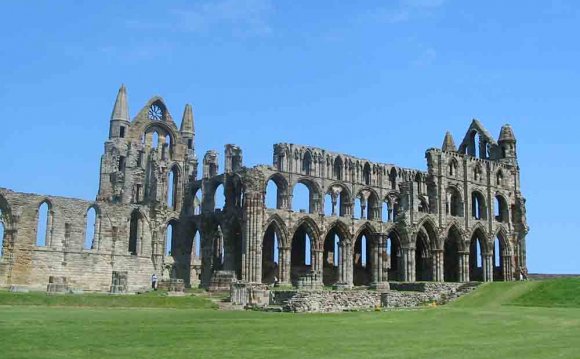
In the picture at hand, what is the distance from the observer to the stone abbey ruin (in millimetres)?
47219

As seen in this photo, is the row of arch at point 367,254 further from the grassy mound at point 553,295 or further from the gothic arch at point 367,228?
the grassy mound at point 553,295

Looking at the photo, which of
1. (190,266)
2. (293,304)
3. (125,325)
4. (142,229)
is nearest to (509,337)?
(125,325)

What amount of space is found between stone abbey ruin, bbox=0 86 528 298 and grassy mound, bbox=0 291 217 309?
8.15 m

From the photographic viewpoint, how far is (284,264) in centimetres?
5200

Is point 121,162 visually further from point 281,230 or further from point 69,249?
point 281,230

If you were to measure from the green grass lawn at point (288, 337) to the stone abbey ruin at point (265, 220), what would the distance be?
20806mm

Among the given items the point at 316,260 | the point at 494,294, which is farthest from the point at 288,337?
the point at 316,260

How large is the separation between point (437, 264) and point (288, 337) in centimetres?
4521

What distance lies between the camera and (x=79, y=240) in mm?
48094

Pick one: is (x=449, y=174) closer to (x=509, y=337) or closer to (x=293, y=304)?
(x=293, y=304)

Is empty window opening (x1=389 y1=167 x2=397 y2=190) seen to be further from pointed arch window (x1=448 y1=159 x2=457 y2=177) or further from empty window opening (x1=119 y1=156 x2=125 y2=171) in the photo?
empty window opening (x1=119 y1=156 x2=125 y2=171)

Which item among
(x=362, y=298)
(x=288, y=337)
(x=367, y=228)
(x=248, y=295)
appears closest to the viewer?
(x=288, y=337)

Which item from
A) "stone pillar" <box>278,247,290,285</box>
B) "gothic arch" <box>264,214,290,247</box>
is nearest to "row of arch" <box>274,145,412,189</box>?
"gothic arch" <box>264,214,290,247</box>

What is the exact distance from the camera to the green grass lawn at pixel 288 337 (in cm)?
1391
